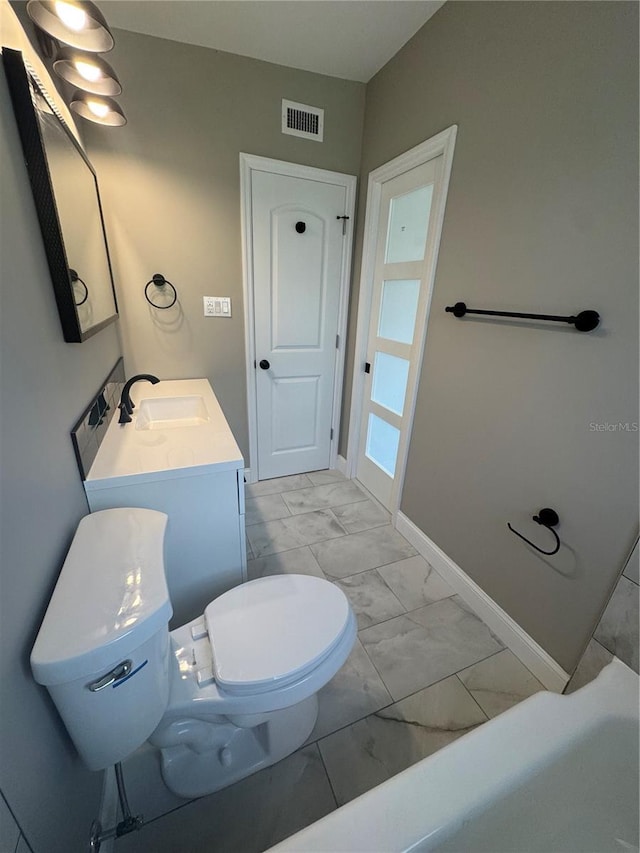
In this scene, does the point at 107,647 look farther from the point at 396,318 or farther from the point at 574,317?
the point at 396,318

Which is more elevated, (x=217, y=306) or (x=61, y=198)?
(x=61, y=198)

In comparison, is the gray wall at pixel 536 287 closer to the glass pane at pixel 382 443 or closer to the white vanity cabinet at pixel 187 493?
the glass pane at pixel 382 443

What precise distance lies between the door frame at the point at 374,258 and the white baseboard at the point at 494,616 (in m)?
0.31

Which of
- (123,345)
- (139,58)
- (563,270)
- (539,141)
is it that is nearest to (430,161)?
(539,141)

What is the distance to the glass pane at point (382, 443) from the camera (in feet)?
7.32

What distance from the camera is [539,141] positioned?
1178mm

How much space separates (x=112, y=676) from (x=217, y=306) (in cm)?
198

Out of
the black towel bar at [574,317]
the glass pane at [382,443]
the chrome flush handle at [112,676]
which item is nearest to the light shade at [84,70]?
the black towel bar at [574,317]

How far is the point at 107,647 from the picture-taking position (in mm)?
615

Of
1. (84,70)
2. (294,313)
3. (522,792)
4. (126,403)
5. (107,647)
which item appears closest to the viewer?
(107,647)

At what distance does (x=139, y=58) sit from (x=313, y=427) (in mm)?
2262

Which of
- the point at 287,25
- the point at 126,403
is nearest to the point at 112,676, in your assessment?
the point at 126,403

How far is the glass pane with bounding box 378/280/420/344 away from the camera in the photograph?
6.33 ft

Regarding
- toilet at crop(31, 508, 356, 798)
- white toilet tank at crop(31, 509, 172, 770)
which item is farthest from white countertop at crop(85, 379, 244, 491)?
white toilet tank at crop(31, 509, 172, 770)
